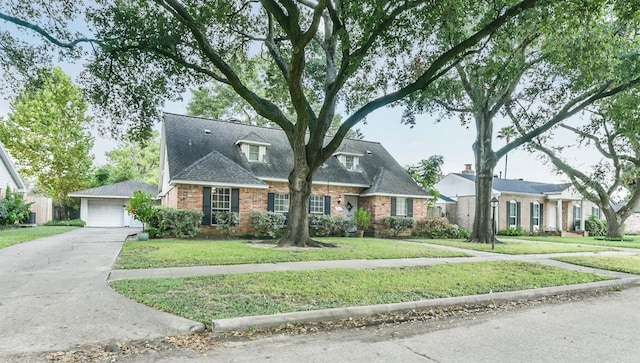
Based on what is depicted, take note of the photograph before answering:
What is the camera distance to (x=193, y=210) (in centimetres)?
1573

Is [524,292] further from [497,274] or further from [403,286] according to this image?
[403,286]

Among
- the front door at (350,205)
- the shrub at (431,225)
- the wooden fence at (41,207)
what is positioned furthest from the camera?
the wooden fence at (41,207)

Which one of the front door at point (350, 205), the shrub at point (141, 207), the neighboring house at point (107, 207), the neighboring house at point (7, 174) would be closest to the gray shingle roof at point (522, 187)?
the front door at point (350, 205)

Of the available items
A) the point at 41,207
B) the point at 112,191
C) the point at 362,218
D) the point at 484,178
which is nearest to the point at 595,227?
the point at 484,178

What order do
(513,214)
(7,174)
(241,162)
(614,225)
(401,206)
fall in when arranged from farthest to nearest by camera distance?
(513,214), (614,225), (7,174), (401,206), (241,162)

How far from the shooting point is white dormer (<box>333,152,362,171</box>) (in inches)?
868

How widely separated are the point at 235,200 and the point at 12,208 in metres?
13.0

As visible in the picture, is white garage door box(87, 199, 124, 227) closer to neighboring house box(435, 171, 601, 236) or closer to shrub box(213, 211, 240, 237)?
shrub box(213, 211, 240, 237)

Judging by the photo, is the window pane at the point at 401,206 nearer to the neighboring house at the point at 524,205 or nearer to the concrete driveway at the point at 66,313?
the neighboring house at the point at 524,205

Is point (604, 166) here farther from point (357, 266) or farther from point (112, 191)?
point (112, 191)

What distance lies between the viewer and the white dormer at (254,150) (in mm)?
19547

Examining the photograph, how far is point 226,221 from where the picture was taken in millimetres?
16641

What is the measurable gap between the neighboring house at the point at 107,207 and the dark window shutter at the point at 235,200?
1298 cm

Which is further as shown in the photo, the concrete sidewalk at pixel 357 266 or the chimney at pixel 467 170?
the chimney at pixel 467 170
